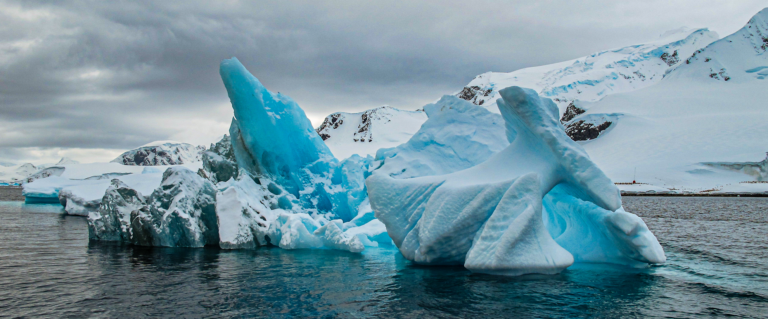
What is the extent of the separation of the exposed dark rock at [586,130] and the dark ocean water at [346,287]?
294ft

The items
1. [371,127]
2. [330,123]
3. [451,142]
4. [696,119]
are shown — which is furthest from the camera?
[330,123]

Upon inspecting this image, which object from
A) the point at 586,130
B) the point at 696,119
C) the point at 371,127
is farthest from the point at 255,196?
the point at 586,130

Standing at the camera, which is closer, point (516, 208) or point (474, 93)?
point (516, 208)

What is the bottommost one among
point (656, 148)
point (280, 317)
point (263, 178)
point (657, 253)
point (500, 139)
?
point (280, 317)

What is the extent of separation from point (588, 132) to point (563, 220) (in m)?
92.4

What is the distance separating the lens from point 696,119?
83938 mm

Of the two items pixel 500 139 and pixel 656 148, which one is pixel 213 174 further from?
pixel 656 148

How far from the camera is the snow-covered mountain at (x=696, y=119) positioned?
69.7m

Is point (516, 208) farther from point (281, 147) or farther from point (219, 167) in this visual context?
point (219, 167)

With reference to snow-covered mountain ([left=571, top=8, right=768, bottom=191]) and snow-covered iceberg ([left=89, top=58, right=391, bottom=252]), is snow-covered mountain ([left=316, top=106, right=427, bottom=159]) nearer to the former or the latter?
snow-covered mountain ([left=571, top=8, right=768, bottom=191])

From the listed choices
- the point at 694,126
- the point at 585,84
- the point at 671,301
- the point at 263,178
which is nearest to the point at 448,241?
the point at 671,301

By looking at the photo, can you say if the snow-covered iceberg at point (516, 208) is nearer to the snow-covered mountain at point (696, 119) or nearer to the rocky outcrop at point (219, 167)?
the rocky outcrop at point (219, 167)

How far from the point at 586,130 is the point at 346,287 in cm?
9879

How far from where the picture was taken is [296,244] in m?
15.0
